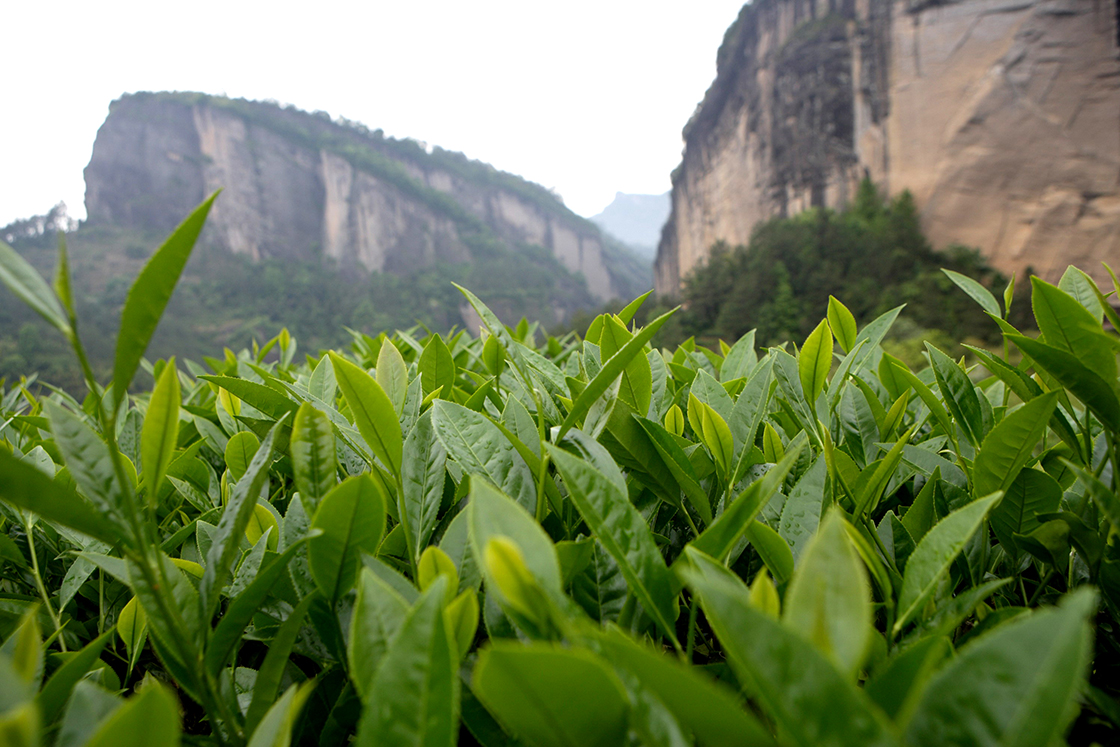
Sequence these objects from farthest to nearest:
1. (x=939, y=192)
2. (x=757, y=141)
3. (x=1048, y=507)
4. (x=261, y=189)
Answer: (x=261, y=189) < (x=757, y=141) < (x=939, y=192) < (x=1048, y=507)

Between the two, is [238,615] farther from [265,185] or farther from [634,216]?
[634,216]

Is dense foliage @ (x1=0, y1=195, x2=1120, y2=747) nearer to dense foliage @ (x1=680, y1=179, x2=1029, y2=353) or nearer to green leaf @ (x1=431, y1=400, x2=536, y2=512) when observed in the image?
green leaf @ (x1=431, y1=400, x2=536, y2=512)

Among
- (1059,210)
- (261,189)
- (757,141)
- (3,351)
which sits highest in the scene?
(261,189)

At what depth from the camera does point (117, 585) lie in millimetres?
445

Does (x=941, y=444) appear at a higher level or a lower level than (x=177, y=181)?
lower

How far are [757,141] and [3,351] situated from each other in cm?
2543

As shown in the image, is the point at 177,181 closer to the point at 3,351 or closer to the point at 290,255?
the point at 290,255

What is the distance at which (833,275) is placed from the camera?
14.4 meters

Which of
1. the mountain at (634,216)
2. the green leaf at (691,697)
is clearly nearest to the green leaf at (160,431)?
the green leaf at (691,697)

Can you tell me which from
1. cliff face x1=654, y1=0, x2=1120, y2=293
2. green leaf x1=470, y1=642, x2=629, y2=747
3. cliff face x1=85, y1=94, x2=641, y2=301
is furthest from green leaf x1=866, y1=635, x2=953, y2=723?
cliff face x1=85, y1=94, x2=641, y2=301

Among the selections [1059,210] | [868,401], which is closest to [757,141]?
[1059,210]

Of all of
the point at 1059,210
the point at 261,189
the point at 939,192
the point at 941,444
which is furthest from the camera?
the point at 261,189

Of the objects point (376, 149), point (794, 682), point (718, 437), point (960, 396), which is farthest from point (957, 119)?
point (376, 149)

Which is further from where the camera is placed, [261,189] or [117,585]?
[261,189]
